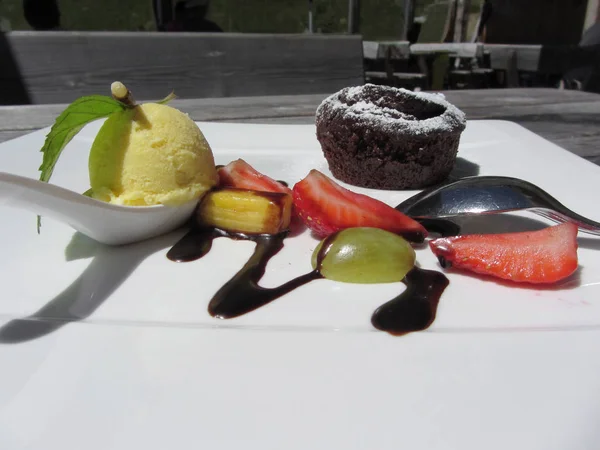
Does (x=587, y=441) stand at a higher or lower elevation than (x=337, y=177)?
higher

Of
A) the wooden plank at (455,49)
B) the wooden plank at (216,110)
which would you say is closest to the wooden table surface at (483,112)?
the wooden plank at (216,110)

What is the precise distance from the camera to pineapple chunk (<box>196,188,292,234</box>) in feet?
3.84

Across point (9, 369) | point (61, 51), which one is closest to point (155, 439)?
point (9, 369)

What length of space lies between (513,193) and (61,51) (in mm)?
3154

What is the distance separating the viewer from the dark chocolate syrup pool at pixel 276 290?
0.83 metres

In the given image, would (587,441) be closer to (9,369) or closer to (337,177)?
(9,369)

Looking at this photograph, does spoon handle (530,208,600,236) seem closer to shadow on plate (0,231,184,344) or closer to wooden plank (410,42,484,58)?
shadow on plate (0,231,184,344)

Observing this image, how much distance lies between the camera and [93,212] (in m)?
0.99

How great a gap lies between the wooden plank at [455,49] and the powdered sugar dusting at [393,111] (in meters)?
5.18

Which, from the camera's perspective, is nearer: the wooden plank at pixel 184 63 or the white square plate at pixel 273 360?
the white square plate at pixel 273 360

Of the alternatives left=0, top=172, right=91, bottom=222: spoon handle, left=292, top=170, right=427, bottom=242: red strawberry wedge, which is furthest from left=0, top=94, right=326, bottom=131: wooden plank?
left=0, top=172, right=91, bottom=222: spoon handle

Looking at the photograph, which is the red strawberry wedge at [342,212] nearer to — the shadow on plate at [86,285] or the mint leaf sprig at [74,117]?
the shadow on plate at [86,285]

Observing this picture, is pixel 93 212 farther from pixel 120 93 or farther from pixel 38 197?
pixel 120 93

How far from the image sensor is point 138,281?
37.7 inches
